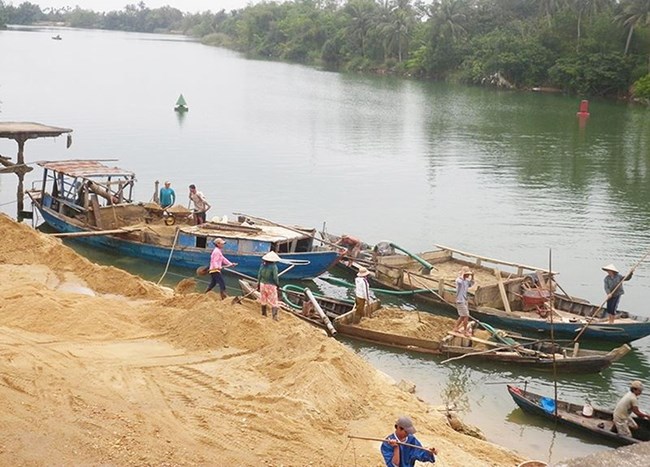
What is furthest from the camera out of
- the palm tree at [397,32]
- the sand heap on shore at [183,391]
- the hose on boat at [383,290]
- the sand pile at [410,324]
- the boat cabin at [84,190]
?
the palm tree at [397,32]

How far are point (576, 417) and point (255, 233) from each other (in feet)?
37.2

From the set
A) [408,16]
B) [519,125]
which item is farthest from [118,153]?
[408,16]

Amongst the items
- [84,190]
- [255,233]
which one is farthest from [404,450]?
[84,190]

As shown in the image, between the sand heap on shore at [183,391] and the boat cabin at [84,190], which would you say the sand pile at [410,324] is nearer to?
the sand heap on shore at [183,391]

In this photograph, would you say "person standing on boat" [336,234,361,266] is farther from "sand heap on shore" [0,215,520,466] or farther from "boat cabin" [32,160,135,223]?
"sand heap on shore" [0,215,520,466]

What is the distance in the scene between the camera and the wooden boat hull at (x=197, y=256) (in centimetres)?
2270

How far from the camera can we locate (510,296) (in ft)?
68.2

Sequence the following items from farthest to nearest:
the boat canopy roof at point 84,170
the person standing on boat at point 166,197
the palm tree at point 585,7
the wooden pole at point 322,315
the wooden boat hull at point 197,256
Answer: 1. the palm tree at point 585,7
2. the person standing on boat at point 166,197
3. the boat canopy roof at point 84,170
4. the wooden boat hull at point 197,256
5. the wooden pole at point 322,315

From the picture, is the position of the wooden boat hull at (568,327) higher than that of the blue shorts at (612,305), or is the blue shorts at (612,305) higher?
the blue shorts at (612,305)

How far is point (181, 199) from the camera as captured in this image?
3347cm

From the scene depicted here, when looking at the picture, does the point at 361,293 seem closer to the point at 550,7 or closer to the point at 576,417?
the point at 576,417

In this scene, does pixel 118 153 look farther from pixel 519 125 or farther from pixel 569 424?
pixel 569 424

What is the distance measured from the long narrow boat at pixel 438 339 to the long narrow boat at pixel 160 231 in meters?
3.26

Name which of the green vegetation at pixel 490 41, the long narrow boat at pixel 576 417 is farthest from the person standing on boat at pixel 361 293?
the green vegetation at pixel 490 41
